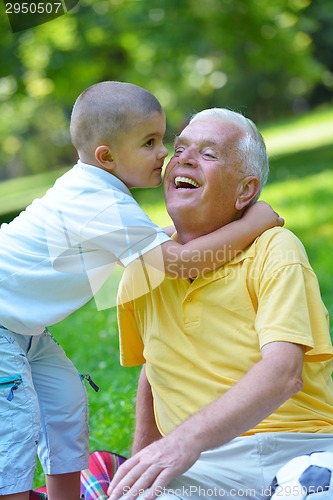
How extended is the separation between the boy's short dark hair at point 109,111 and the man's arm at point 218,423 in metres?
1.04

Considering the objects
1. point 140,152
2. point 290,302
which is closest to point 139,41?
point 140,152

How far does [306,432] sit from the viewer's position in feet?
9.09

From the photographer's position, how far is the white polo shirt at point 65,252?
293 centimetres

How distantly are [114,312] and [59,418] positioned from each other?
4.21 metres

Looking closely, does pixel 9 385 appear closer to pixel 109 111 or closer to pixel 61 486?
pixel 61 486

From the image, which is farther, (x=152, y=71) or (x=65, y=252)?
(x=152, y=71)

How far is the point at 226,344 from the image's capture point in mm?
2836

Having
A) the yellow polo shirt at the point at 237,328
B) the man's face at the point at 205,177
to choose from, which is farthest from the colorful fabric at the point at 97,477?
the man's face at the point at 205,177

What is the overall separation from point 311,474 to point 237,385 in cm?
33

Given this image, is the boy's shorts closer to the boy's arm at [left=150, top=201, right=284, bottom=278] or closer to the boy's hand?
the boy's arm at [left=150, top=201, right=284, bottom=278]

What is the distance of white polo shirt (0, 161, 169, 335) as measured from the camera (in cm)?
293

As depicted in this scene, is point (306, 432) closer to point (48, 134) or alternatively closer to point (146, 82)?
point (146, 82)

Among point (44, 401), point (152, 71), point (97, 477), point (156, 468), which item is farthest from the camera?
point (152, 71)

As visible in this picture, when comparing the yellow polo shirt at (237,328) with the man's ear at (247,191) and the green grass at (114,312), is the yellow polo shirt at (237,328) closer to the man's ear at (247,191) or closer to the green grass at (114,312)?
the man's ear at (247,191)
